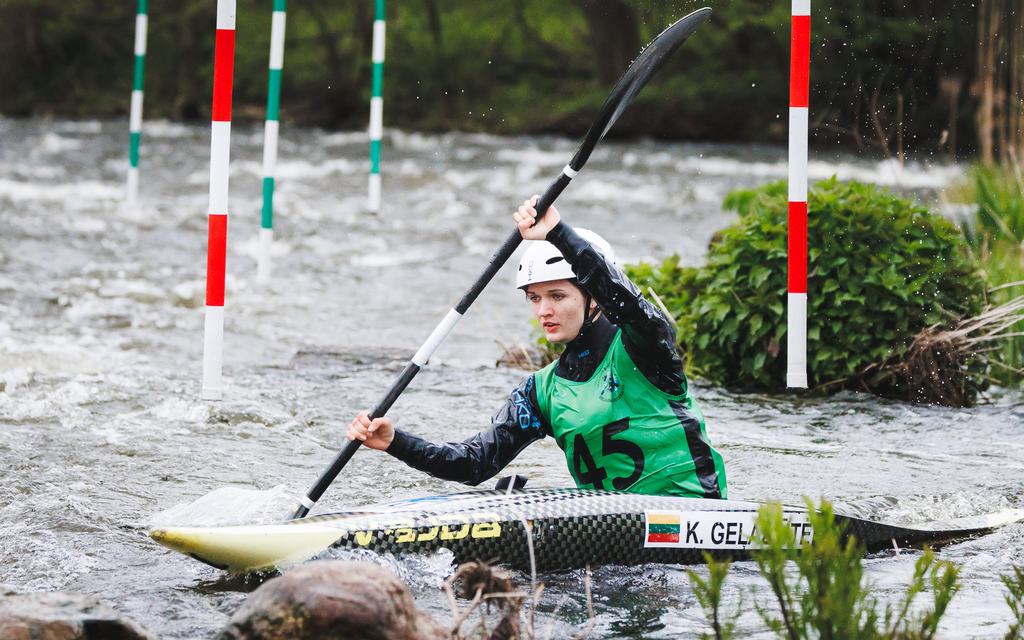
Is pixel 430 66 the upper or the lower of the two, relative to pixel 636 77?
upper

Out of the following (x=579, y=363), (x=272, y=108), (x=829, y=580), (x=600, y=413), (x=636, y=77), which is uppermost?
(x=272, y=108)

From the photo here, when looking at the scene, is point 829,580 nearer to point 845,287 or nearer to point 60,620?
point 60,620

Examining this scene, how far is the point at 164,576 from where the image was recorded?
422cm

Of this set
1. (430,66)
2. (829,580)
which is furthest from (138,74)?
(430,66)

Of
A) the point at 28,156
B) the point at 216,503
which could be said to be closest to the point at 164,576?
the point at 216,503

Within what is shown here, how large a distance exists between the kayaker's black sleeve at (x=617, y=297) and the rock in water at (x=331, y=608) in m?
1.31

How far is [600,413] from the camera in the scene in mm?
4391

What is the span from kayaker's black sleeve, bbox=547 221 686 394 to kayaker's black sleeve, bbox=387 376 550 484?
466mm

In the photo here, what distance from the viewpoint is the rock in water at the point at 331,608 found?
298cm

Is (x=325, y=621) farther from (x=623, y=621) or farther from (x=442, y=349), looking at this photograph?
(x=442, y=349)

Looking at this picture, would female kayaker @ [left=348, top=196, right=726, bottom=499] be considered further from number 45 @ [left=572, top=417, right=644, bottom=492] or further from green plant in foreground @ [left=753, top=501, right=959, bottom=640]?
green plant in foreground @ [left=753, top=501, right=959, bottom=640]

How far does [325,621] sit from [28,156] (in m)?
18.7

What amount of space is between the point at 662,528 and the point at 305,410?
2789 millimetres

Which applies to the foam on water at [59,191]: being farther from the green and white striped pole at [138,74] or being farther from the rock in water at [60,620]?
the rock in water at [60,620]
